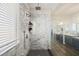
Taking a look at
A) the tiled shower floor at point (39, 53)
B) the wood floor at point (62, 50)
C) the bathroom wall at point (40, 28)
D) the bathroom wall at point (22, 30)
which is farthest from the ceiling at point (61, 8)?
the tiled shower floor at point (39, 53)

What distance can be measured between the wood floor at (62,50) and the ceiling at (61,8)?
1.68ft

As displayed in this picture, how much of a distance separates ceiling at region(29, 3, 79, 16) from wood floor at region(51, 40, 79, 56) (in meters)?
0.51

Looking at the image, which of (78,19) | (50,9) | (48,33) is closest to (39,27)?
(48,33)

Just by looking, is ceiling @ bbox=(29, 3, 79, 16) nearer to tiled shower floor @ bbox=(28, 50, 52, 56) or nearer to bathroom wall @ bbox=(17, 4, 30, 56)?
bathroom wall @ bbox=(17, 4, 30, 56)

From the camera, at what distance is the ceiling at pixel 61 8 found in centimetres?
160

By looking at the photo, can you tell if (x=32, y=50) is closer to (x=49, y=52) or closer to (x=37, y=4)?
(x=49, y=52)

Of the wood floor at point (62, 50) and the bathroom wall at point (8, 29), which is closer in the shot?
the bathroom wall at point (8, 29)

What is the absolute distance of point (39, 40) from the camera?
1725 millimetres

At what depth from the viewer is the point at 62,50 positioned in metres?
1.64

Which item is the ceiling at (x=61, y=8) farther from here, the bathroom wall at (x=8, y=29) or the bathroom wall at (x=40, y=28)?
the bathroom wall at (x=8, y=29)

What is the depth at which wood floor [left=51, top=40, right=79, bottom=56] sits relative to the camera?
61.7 inches

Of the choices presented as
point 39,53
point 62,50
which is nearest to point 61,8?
point 62,50

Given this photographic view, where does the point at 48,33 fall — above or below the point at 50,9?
below

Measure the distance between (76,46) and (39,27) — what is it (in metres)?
0.68
